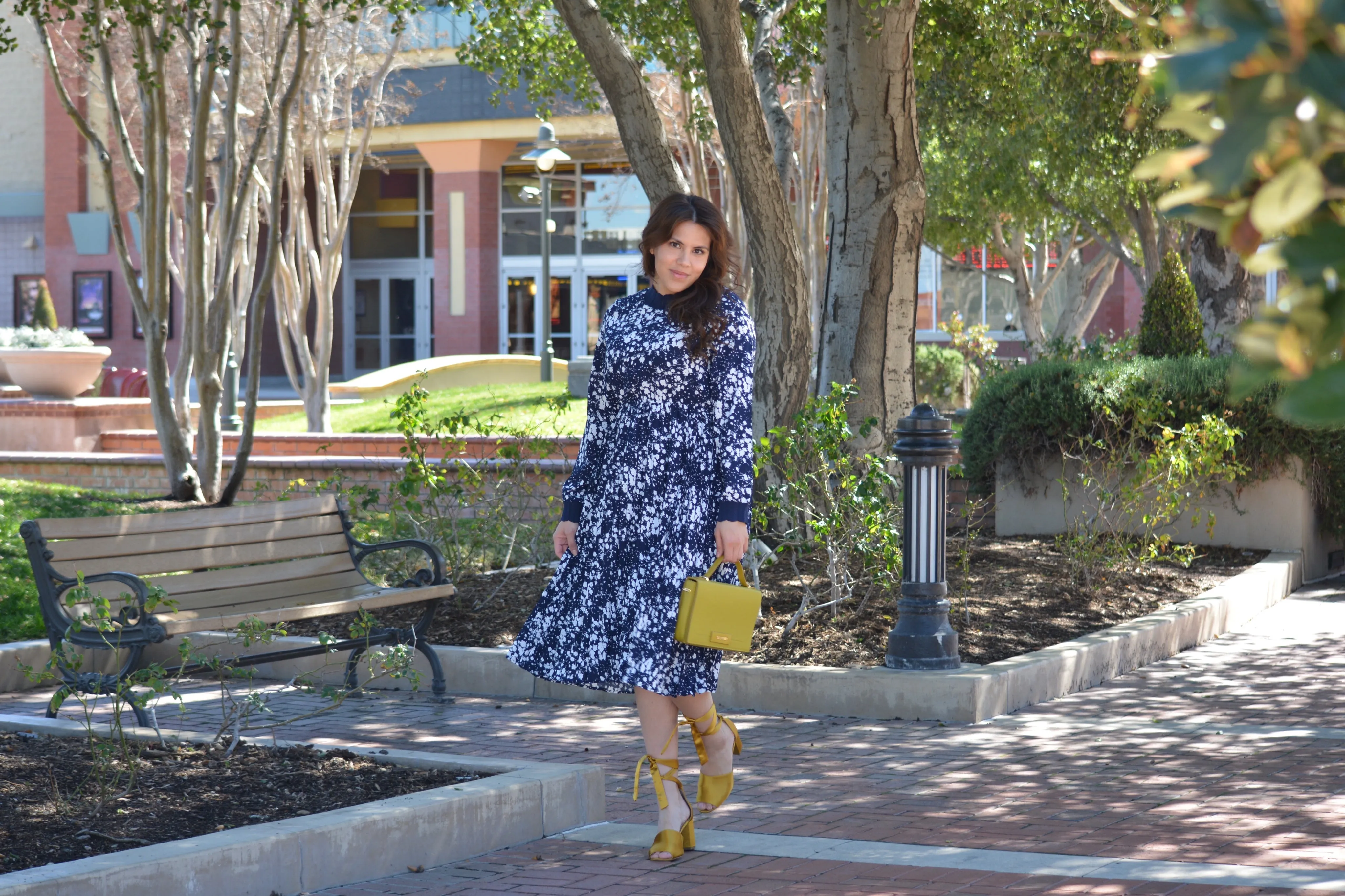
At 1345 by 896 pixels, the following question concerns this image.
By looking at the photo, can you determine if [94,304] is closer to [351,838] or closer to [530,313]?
[530,313]

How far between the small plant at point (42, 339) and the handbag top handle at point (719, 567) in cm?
1813

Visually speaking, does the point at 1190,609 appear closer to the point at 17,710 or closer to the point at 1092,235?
the point at 17,710

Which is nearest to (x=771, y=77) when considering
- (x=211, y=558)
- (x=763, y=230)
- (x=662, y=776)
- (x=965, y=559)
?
(x=763, y=230)

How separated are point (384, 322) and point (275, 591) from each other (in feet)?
108

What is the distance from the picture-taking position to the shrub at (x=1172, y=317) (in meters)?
14.3

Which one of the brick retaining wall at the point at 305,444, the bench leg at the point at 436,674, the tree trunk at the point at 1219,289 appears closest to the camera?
the bench leg at the point at 436,674

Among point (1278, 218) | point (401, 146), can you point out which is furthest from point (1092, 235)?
point (1278, 218)

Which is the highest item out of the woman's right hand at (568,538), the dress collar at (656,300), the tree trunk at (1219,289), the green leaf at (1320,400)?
the tree trunk at (1219,289)

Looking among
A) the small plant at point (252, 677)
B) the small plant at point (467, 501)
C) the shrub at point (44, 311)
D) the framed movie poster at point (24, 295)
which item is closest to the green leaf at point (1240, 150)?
the small plant at point (252, 677)

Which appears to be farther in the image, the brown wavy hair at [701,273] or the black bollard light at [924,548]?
the black bollard light at [924,548]

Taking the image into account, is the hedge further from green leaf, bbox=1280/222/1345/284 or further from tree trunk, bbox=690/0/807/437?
green leaf, bbox=1280/222/1345/284

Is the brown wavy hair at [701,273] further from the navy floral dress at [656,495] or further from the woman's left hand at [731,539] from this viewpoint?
the woman's left hand at [731,539]

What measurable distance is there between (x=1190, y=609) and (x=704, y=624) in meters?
4.73

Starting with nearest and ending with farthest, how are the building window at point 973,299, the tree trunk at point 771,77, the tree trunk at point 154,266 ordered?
the tree trunk at point 771,77, the tree trunk at point 154,266, the building window at point 973,299
